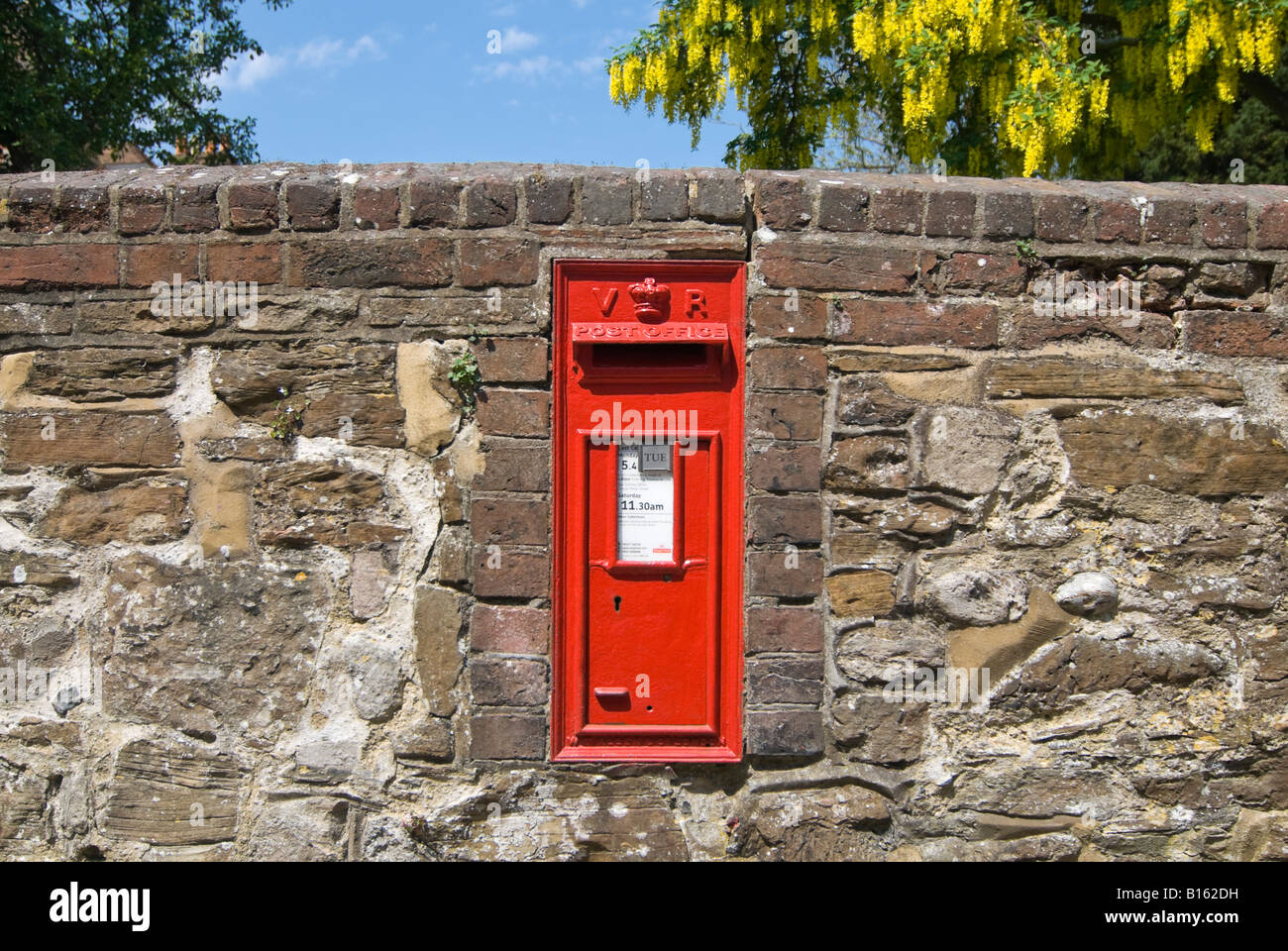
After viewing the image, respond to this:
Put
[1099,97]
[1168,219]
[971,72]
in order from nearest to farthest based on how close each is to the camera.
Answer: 1. [1168,219]
2. [1099,97]
3. [971,72]

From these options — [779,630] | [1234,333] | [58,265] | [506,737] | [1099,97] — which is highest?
[1099,97]

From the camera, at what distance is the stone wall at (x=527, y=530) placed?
2.39 m

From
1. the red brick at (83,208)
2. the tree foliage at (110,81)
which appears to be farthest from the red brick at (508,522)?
the tree foliage at (110,81)

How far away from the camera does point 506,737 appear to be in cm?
239

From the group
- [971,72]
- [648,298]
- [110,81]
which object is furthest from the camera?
[110,81]

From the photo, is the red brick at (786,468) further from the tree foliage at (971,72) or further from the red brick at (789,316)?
the tree foliage at (971,72)

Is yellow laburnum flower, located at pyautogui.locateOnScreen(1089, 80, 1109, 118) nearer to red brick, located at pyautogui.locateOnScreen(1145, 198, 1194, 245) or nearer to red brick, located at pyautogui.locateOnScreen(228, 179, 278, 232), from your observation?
red brick, located at pyautogui.locateOnScreen(1145, 198, 1194, 245)

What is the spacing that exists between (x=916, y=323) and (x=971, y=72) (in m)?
5.23

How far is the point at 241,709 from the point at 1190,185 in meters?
2.86

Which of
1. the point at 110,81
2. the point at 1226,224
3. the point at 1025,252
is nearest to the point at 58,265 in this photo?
the point at 1025,252

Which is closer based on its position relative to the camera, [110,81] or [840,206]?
[840,206]

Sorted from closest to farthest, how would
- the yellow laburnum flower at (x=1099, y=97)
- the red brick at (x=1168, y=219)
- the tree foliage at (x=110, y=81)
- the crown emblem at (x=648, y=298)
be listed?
the crown emblem at (x=648, y=298) → the red brick at (x=1168, y=219) → the yellow laburnum flower at (x=1099, y=97) → the tree foliage at (x=110, y=81)

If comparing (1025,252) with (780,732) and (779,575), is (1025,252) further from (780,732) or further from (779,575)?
(780,732)

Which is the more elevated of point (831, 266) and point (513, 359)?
point (831, 266)
